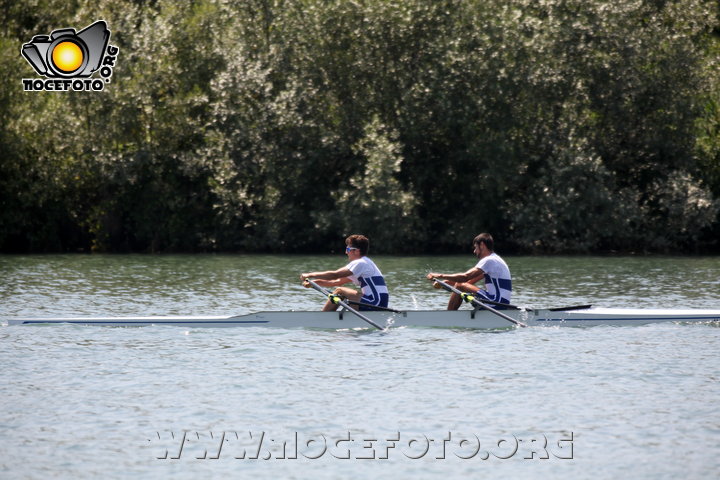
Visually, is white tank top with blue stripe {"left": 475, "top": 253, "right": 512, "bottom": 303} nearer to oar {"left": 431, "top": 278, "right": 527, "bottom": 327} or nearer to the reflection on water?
oar {"left": 431, "top": 278, "right": 527, "bottom": 327}

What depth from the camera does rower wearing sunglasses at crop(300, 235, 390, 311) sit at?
1830cm

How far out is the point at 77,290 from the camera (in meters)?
27.4

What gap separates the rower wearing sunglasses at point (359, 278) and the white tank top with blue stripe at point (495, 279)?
1.85m

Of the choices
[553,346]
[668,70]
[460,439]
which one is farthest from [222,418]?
[668,70]

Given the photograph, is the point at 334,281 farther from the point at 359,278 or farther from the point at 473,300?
the point at 473,300

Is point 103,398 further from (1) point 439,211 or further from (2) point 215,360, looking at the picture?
(1) point 439,211

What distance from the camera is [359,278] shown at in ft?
60.2

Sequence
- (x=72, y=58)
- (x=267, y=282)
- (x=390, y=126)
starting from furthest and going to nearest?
1. (x=390, y=126)
2. (x=72, y=58)
3. (x=267, y=282)

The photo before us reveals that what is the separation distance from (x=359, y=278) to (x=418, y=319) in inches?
51.3

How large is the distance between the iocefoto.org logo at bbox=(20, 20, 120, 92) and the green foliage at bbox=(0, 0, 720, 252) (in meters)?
0.65

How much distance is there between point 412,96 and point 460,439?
1346 inches

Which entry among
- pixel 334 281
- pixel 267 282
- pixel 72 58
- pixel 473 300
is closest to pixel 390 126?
pixel 72 58

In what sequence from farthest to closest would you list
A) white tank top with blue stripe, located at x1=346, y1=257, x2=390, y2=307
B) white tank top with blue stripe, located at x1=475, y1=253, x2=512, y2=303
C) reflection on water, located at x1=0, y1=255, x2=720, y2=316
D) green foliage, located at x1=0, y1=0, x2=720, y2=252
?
green foliage, located at x1=0, y1=0, x2=720, y2=252 < reflection on water, located at x1=0, y1=255, x2=720, y2=316 < white tank top with blue stripe, located at x1=475, y1=253, x2=512, y2=303 < white tank top with blue stripe, located at x1=346, y1=257, x2=390, y2=307

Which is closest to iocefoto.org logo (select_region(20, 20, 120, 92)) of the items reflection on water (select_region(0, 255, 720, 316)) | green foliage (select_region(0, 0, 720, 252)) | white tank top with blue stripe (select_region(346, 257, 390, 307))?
green foliage (select_region(0, 0, 720, 252))
